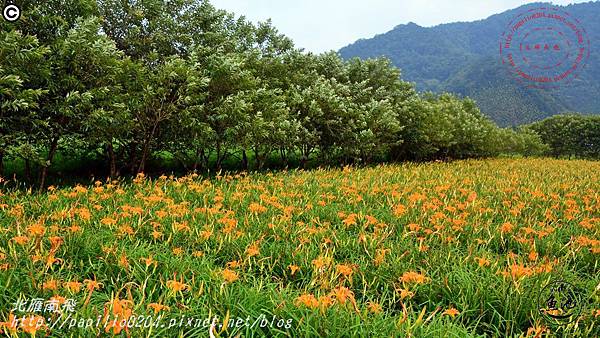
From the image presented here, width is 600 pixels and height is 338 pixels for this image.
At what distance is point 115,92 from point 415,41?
656 feet

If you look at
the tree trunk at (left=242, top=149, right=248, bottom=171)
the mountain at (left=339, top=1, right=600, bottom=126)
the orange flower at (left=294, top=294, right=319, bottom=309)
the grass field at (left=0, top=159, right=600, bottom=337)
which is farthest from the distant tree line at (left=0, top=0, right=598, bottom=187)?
the mountain at (left=339, top=1, right=600, bottom=126)

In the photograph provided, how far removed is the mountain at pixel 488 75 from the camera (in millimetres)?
92125

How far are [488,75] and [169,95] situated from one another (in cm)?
11566

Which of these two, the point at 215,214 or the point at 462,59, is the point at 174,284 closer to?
the point at 215,214

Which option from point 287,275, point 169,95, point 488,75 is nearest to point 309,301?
point 287,275

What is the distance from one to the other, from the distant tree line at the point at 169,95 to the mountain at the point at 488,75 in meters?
23.4

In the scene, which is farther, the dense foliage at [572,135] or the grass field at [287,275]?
the dense foliage at [572,135]

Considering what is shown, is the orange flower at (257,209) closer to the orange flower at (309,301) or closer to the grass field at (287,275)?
the grass field at (287,275)

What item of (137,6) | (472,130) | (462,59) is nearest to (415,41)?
(462,59)

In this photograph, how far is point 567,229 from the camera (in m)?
5.40

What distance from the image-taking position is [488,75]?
111062mm

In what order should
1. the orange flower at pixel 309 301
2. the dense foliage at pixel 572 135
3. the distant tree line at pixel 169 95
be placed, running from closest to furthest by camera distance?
the orange flower at pixel 309 301 < the distant tree line at pixel 169 95 < the dense foliage at pixel 572 135

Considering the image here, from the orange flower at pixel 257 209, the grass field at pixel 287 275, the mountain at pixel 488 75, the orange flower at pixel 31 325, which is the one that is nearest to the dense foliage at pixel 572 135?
the mountain at pixel 488 75

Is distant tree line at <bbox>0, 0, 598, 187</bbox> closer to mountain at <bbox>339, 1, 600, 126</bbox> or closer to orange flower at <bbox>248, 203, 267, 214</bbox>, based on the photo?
orange flower at <bbox>248, 203, 267, 214</bbox>
